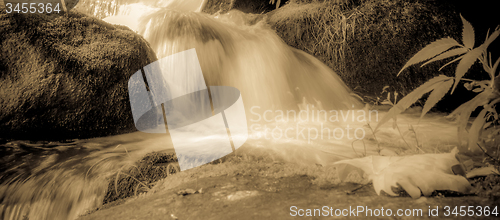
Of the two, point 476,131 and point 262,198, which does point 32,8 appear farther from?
point 476,131

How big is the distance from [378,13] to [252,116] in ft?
9.31

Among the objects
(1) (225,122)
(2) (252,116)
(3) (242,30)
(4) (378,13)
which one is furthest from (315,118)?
(3) (242,30)

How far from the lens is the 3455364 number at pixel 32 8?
2824 millimetres

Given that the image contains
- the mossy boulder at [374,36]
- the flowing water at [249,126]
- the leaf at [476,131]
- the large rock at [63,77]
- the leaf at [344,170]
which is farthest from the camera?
the mossy boulder at [374,36]

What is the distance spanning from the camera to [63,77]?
288 centimetres

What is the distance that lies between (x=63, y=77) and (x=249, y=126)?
7.54 feet

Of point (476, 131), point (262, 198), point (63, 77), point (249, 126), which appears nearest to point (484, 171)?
point (476, 131)

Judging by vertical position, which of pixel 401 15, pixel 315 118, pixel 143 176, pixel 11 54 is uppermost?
pixel 401 15

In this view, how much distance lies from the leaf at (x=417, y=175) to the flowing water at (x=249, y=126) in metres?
0.44

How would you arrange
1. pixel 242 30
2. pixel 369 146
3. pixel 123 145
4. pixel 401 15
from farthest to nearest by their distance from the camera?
Result: pixel 242 30, pixel 401 15, pixel 123 145, pixel 369 146

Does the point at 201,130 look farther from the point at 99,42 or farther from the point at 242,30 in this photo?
the point at 242,30

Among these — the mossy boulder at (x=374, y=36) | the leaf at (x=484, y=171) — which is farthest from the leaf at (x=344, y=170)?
the mossy boulder at (x=374, y=36)

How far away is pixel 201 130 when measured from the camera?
3.54m

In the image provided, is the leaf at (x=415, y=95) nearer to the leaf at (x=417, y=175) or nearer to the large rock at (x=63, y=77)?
the leaf at (x=417, y=175)
